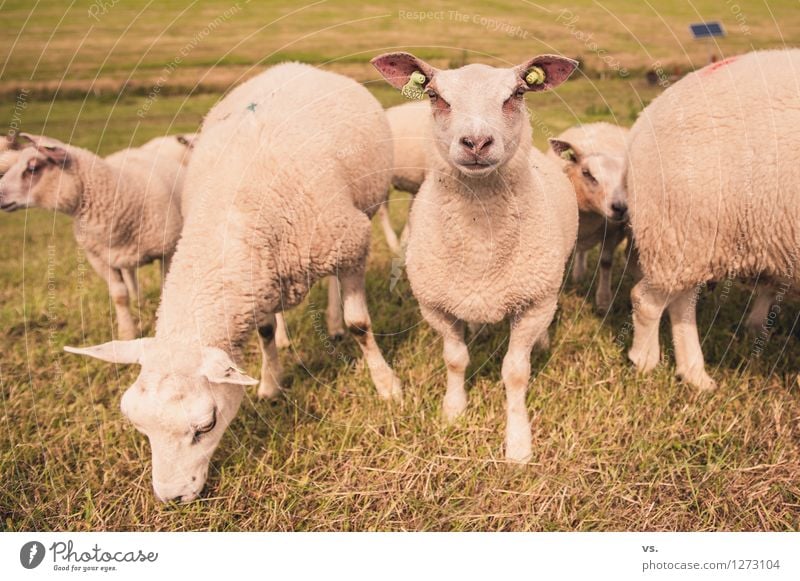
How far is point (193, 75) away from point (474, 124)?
456 inches

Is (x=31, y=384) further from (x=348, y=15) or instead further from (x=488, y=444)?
(x=348, y=15)

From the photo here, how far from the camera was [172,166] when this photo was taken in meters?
6.79

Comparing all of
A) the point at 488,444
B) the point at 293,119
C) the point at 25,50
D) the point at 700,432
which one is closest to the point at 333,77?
the point at 293,119

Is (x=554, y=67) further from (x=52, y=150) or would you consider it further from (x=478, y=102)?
(x=52, y=150)

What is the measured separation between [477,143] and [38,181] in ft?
15.2

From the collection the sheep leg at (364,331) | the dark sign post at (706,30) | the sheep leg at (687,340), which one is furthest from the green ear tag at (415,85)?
the sheep leg at (687,340)

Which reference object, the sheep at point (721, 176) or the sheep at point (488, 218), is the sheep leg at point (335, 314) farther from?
the sheep at point (721, 176)

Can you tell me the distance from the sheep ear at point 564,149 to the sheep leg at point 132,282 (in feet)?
16.2

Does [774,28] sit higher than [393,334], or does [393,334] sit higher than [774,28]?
[774,28]

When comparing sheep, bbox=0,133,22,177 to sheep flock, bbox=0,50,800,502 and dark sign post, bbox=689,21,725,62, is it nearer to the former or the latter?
sheep flock, bbox=0,50,800,502

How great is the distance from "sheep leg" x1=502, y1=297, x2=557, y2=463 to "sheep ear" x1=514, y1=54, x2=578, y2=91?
4.44 feet

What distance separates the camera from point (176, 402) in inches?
113
